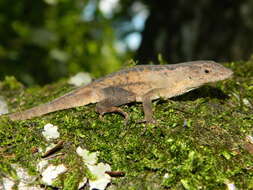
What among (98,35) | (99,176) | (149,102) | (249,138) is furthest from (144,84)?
(98,35)

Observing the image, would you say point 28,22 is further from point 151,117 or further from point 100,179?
point 100,179

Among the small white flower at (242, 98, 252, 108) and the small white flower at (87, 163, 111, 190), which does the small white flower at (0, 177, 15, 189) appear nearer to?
the small white flower at (87, 163, 111, 190)

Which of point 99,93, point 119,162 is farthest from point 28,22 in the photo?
point 119,162

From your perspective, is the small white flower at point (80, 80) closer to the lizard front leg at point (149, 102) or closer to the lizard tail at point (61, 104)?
the lizard tail at point (61, 104)

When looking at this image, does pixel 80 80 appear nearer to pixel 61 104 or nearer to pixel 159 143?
pixel 61 104

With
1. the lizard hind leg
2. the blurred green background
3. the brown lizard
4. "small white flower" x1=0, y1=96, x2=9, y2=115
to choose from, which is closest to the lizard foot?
the lizard hind leg
